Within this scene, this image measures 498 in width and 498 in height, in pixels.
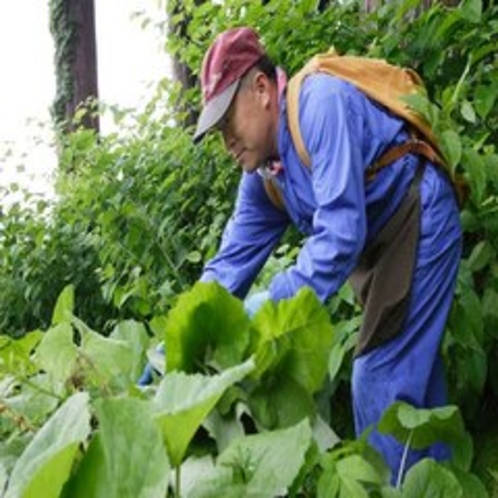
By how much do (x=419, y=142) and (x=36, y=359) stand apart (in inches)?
50.4

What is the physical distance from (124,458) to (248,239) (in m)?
1.72

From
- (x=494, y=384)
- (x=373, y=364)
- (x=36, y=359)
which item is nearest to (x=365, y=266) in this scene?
(x=373, y=364)

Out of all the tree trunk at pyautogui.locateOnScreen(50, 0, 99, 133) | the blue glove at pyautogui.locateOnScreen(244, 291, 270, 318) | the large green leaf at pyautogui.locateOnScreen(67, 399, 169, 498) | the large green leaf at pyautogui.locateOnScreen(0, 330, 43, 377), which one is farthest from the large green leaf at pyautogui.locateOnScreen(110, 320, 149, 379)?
the tree trunk at pyautogui.locateOnScreen(50, 0, 99, 133)

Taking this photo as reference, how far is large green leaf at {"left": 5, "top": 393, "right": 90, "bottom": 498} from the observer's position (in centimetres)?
74

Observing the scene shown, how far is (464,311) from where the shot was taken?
7.54 ft

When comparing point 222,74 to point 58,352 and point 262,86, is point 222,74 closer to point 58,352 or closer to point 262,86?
point 262,86

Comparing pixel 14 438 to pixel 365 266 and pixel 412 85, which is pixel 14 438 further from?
pixel 412 85

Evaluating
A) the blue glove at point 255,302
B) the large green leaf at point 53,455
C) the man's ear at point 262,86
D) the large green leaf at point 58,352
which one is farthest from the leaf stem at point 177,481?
the man's ear at point 262,86

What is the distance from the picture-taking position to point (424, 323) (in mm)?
2162

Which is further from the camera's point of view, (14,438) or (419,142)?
(419,142)

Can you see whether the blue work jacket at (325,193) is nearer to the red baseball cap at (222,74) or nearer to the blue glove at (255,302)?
the blue glove at (255,302)

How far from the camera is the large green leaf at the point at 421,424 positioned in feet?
4.04

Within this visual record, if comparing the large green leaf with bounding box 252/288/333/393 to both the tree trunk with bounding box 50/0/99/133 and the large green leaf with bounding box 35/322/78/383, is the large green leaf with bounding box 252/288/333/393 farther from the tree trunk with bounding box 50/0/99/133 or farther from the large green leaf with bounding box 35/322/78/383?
the tree trunk with bounding box 50/0/99/133

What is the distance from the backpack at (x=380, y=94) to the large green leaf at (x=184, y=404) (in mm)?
1227
